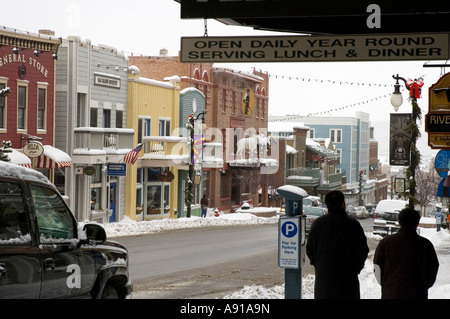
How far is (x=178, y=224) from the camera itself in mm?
37031

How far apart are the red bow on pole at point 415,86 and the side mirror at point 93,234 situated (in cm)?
1744

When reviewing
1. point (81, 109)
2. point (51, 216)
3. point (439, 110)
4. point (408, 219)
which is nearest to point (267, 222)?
point (81, 109)

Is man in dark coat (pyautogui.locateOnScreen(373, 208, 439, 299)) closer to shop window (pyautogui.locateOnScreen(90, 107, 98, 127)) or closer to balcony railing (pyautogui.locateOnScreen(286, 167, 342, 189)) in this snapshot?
shop window (pyautogui.locateOnScreen(90, 107, 98, 127))

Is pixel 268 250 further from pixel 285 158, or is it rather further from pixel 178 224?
pixel 285 158

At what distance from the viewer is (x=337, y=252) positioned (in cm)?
811

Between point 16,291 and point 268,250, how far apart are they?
65.8 feet

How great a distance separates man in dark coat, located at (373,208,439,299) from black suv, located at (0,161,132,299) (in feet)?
9.43

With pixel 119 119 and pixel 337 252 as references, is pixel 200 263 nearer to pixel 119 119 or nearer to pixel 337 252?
pixel 337 252

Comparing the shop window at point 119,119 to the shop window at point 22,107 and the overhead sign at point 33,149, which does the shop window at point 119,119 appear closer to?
the shop window at point 22,107

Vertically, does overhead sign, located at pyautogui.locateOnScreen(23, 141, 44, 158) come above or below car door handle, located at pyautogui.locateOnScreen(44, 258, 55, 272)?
above

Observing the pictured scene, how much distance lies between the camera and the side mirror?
8.01 m

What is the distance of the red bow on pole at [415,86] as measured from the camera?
79.1 ft


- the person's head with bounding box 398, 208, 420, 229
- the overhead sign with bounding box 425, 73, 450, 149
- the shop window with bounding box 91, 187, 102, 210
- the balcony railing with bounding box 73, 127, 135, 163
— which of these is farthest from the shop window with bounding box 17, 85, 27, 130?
the person's head with bounding box 398, 208, 420, 229

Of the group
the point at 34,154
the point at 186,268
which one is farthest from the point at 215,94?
the point at 186,268
